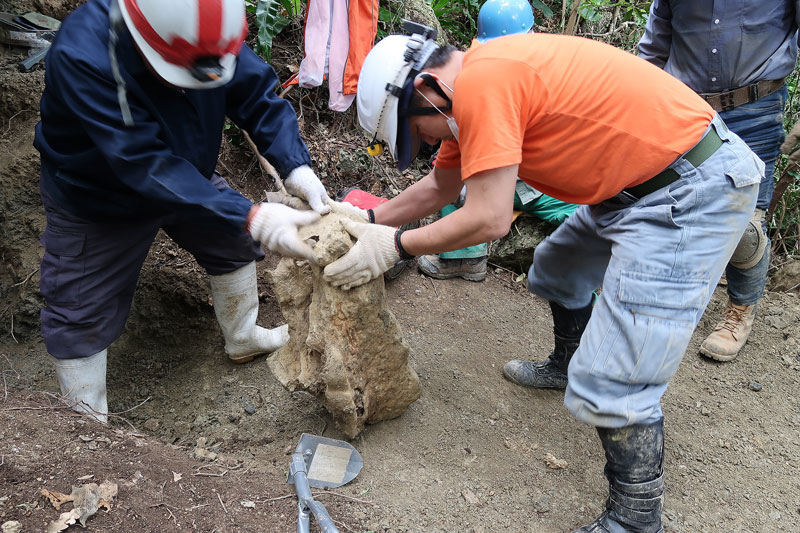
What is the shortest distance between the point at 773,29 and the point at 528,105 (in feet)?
5.74

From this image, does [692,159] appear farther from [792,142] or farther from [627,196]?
[792,142]

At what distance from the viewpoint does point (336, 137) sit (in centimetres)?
445

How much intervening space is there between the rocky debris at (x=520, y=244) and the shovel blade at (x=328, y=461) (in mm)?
2190

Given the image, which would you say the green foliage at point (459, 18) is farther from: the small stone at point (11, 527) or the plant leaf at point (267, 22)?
the small stone at point (11, 527)

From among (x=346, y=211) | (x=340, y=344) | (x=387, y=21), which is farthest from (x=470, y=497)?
(x=387, y=21)

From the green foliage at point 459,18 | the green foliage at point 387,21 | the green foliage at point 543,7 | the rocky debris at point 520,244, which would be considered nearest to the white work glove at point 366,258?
the rocky debris at point 520,244

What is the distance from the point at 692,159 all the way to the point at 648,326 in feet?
1.89

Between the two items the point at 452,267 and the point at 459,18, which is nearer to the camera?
the point at 452,267

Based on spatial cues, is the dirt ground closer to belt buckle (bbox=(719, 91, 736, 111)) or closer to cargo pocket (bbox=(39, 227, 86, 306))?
cargo pocket (bbox=(39, 227, 86, 306))

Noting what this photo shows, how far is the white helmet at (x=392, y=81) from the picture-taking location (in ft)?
6.35

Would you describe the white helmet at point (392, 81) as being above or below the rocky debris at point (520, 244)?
above

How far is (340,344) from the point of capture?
2.33 m

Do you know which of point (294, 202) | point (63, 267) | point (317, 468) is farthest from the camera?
point (294, 202)

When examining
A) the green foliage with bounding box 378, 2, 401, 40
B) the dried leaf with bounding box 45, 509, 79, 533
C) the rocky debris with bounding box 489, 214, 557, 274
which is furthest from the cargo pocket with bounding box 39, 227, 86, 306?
the green foliage with bounding box 378, 2, 401, 40
